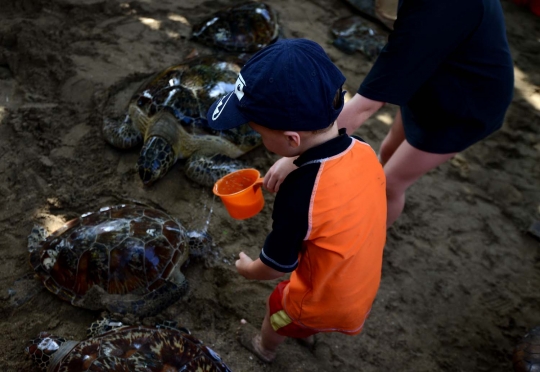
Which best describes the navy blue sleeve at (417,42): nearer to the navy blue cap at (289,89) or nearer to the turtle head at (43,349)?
the navy blue cap at (289,89)

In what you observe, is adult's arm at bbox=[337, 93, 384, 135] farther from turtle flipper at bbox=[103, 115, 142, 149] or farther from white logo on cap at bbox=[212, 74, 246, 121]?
turtle flipper at bbox=[103, 115, 142, 149]

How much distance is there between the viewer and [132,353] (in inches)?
62.4

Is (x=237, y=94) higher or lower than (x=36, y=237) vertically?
higher

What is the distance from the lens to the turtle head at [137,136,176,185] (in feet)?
8.61

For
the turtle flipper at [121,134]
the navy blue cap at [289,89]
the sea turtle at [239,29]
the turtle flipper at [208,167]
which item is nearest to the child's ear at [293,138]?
the navy blue cap at [289,89]

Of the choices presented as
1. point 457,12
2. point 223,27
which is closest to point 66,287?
point 457,12

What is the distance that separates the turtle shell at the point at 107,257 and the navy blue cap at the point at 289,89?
1.16 m

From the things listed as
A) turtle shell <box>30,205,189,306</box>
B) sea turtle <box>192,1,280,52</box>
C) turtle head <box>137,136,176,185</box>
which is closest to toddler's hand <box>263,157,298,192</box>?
turtle shell <box>30,205,189,306</box>

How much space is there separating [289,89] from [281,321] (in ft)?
2.87

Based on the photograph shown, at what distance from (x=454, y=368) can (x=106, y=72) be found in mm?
3145

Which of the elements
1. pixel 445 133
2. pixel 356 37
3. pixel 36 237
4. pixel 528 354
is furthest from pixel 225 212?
pixel 356 37

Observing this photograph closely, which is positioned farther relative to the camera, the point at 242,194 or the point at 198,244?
the point at 198,244

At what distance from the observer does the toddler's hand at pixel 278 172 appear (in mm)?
1380

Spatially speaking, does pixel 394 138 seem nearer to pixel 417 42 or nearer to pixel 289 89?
pixel 417 42
